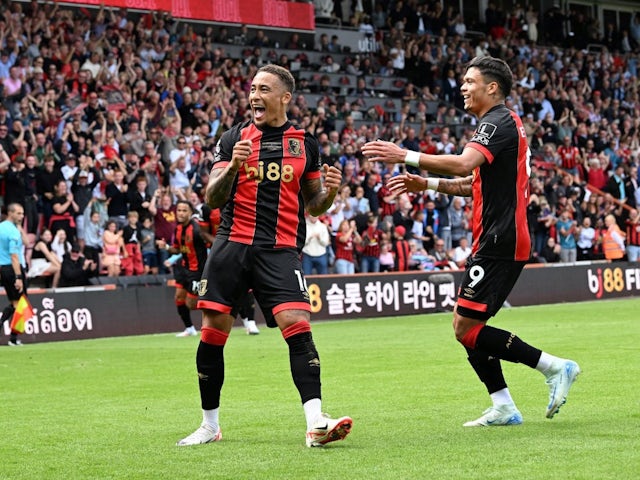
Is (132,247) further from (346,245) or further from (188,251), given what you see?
(346,245)

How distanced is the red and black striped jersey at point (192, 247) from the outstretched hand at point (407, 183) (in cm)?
1108

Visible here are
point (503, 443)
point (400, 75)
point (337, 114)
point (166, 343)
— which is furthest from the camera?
point (400, 75)

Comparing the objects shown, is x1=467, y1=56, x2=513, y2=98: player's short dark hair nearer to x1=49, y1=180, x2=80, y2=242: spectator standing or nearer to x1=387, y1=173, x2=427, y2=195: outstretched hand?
x1=387, y1=173, x2=427, y2=195: outstretched hand

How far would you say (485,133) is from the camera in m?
7.72

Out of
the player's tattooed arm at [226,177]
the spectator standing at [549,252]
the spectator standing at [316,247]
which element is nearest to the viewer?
the player's tattooed arm at [226,177]

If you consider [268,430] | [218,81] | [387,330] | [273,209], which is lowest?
[387,330]

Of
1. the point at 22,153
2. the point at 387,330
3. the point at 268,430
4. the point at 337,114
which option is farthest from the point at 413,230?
the point at 268,430

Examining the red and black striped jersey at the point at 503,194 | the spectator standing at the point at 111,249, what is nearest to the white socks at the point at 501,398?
the red and black striped jersey at the point at 503,194

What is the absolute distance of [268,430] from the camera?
315 inches

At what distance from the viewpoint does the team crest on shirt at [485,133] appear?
7.70 m

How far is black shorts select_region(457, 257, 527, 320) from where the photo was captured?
785cm

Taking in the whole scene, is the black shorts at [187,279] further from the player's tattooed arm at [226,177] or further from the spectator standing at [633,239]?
the spectator standing at [633,239]

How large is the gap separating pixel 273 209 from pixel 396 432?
5.50 ft

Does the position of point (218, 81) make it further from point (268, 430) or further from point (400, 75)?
point (268, 430)
